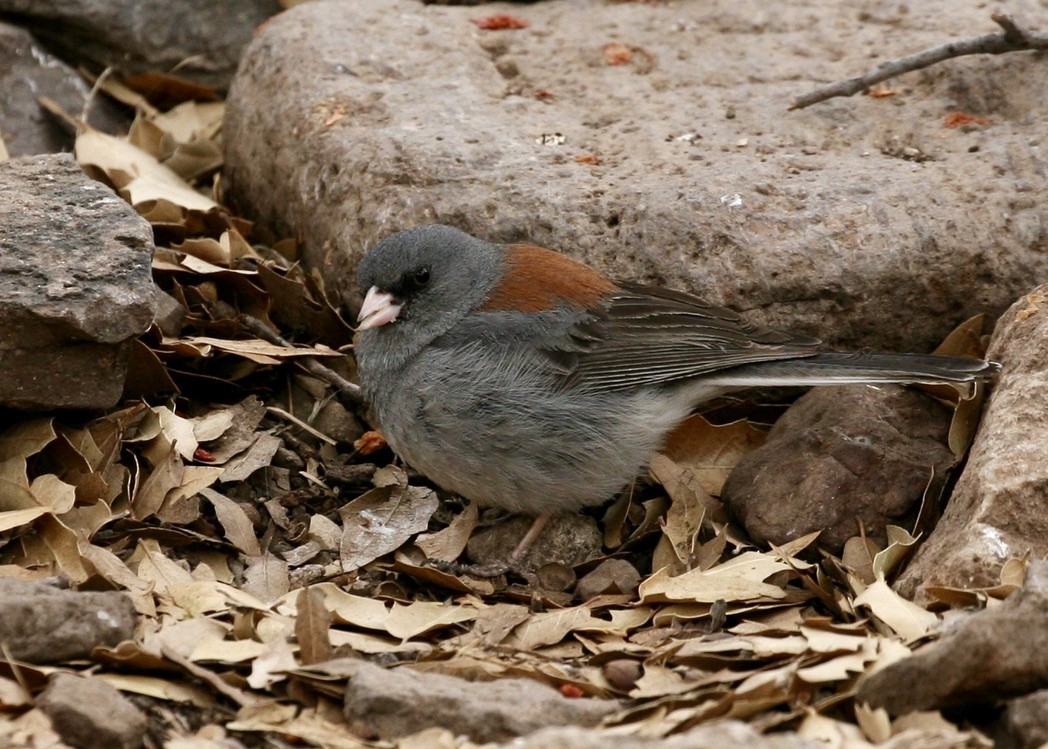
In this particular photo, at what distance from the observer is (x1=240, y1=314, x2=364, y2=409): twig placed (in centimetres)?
461

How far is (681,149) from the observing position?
4738 mm

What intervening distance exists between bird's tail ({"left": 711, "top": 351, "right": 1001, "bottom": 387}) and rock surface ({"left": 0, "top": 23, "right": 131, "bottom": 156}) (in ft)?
10.8

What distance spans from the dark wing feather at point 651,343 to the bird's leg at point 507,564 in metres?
0.46

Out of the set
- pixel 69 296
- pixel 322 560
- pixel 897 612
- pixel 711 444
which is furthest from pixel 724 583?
pixel 69 296

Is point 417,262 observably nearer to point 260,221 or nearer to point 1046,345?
point 260,221

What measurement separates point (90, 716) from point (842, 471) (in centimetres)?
228

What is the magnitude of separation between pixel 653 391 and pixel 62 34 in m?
3.43

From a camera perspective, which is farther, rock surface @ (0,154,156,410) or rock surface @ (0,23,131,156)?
rock surface @ (0,23,131,156)

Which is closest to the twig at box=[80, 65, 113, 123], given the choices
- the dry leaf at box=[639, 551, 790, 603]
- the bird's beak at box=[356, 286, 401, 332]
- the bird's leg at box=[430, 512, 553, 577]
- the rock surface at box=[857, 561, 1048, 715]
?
the bird's beak at box=[356, 286, 401, 332]

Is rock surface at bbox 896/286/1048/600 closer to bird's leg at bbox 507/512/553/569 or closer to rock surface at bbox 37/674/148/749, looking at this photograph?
bird's leg at bbox 507/512/553/569

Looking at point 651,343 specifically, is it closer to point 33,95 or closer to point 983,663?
point 983,663

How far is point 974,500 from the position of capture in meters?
3.54

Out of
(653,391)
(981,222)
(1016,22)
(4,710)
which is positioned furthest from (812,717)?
(1016,22)

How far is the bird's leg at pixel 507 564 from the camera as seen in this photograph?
4008mm
